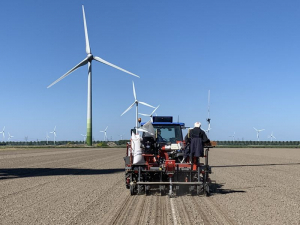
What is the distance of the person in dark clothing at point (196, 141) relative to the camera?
11.6 metres

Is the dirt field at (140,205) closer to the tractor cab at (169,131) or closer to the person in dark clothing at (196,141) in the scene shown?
the person in dark clothing at (196,141)

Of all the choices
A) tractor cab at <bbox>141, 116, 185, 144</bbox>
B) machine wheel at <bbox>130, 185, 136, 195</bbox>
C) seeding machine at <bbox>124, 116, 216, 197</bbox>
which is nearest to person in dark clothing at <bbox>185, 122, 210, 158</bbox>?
seeding machine at <bbox>124, 116, 216, 197</bbox>

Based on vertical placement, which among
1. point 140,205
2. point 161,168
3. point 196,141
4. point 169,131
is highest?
point 169,131

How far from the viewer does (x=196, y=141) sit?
11.7 meters

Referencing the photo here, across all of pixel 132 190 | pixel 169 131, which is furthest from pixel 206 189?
pixel 169 131

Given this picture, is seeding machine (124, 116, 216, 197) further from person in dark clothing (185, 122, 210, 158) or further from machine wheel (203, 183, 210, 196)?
person in dark clothing (185, 122, 210, 158)

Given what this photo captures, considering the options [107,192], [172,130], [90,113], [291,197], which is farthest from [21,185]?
[90,113]

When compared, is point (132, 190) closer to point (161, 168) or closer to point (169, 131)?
point (161, 168)

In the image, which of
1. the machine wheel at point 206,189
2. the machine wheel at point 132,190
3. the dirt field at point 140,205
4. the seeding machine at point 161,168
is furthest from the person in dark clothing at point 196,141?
the machine wheel at point 132,190

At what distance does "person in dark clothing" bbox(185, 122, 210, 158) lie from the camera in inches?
458

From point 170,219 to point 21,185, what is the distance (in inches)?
344

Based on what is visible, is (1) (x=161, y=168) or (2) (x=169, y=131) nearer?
(1) (x=161, y=168)

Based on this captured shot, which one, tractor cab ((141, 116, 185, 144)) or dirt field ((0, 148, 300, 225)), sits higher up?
tractor cab ((141, 116, 185, 144))

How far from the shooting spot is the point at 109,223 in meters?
8.20
